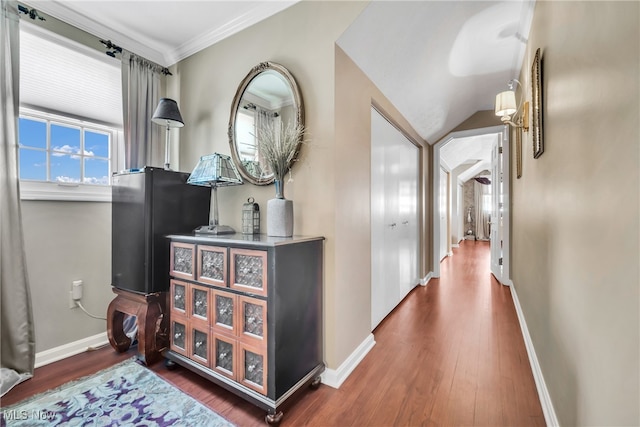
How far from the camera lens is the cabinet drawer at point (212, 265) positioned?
159 cm

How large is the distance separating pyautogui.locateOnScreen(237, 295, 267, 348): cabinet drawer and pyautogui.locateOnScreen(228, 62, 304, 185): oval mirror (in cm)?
87

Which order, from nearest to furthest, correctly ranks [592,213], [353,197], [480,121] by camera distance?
[592,213] → [353,197] → [480,121]

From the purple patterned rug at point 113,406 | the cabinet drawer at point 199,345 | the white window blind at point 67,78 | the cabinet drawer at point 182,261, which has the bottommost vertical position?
the purple patterned rug at point 113,406

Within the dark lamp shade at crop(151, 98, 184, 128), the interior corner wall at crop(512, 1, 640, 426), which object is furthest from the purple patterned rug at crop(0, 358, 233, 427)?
the dark lamp shade at crop(151, 98, 184, 128)

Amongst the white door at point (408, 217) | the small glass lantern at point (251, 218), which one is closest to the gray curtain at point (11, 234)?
the small glass lantern at point (251, 218)

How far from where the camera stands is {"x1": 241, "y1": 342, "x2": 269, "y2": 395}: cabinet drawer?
141 cm

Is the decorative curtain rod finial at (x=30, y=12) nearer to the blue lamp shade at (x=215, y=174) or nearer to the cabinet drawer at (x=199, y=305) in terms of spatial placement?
the blue lamp shade at (x=215, y=174)

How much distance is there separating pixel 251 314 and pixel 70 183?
187 centimetres

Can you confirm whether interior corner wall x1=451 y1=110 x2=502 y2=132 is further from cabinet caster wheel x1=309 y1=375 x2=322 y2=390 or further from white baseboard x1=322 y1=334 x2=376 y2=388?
cabinet caster wheel x1=309 y1=375 x2=322 y2=390

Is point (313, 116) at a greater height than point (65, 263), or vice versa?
point (313, 116)

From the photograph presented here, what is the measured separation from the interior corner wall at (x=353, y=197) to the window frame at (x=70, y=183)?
2008 millimetres

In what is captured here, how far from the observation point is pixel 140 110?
2406 mm

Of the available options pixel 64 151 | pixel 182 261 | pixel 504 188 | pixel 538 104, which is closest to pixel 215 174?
pixel 182 261

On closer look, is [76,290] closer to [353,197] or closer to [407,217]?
[353,197]
